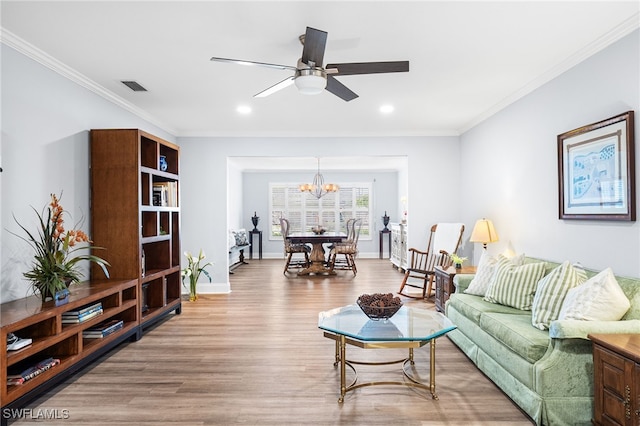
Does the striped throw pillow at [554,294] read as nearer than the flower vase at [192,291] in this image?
Yes

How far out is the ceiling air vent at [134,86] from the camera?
390cm

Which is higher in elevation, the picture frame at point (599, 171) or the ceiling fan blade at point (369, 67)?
the ceiling fan blade at point (369, 67)

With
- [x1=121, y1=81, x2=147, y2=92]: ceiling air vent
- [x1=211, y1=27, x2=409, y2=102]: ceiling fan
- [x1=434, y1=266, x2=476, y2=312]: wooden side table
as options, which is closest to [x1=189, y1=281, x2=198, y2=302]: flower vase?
[x1=121, y1=81, x2=147, y2=92]: ceiling air vent

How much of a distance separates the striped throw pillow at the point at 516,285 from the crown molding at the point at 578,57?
1.66 metres

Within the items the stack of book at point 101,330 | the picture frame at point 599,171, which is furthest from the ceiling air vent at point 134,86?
the picture frame at point 599,171

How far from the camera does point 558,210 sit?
353 cm

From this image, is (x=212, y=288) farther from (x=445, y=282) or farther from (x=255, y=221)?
(x=255, y=221)

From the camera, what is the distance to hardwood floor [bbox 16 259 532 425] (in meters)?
2.44

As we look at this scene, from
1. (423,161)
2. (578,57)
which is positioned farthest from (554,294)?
(423,161)

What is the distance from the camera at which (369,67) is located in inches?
106

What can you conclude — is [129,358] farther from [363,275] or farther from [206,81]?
[363,275]

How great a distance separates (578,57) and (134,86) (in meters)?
3.97

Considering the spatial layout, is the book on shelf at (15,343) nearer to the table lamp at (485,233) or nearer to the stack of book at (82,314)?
the stack of book at (82,314)

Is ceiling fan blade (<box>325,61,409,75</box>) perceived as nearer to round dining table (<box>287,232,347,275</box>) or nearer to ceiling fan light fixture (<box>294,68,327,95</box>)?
ceiling fan light fixture (<box>294,68,327,95</box>)
